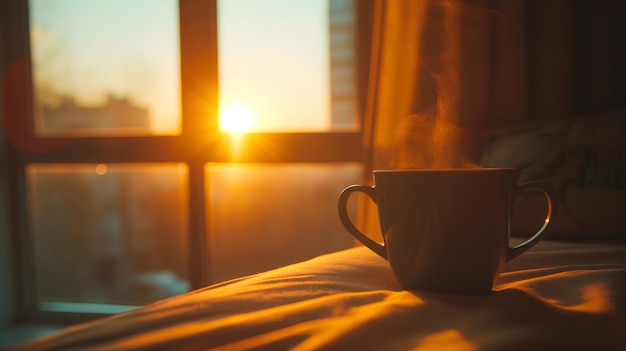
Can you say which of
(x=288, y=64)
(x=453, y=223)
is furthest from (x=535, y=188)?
(x=288, y=64)

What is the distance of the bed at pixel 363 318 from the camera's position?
0.32 metres

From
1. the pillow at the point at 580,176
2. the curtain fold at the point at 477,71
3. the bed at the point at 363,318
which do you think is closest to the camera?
the bed at the point at 363,318

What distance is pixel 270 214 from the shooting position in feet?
6.00

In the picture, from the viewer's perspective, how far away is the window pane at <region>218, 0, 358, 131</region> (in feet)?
5.62

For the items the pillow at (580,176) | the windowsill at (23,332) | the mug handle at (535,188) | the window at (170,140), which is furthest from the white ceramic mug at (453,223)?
the windowsill at (23,332)

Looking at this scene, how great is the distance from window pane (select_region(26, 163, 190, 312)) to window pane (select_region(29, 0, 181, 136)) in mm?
167

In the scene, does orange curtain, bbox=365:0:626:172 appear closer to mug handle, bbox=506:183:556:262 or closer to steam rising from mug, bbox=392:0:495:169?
steam rising from mug, bbox=392:0:495:169

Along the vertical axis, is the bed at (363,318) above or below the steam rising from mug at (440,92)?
below

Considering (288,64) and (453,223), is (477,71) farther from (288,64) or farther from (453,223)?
(453,223)

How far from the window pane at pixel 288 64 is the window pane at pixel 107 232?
0.36m

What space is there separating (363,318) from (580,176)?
660 millimetres

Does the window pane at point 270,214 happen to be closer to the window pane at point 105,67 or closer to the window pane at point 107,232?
the window pane at point 107,232

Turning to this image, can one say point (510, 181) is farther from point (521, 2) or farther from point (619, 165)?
point (521, 2)

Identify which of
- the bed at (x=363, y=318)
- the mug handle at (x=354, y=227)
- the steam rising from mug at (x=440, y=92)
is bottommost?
the bed at (x=363, y=318)
